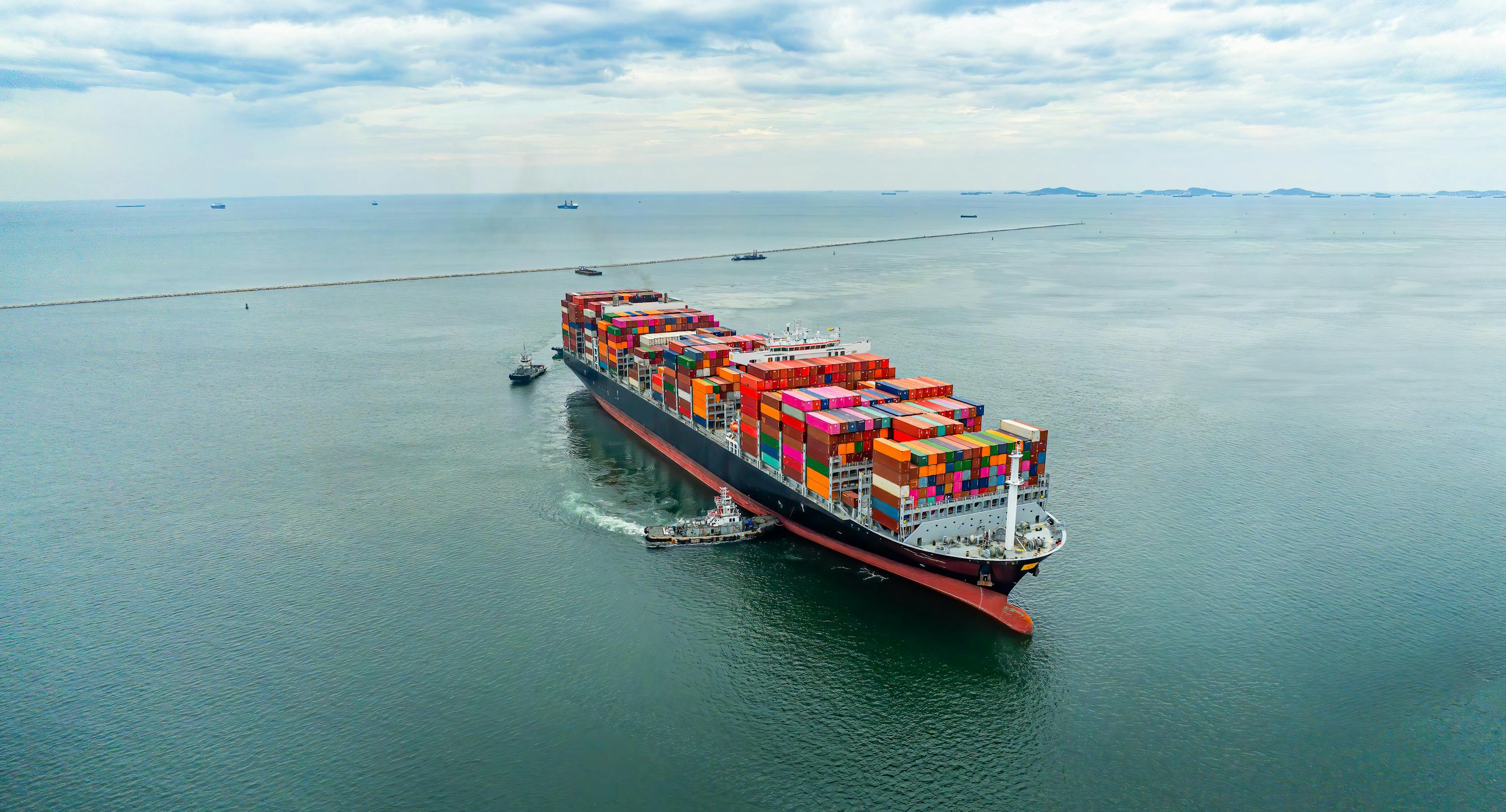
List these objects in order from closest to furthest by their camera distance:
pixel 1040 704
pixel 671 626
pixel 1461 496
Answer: pixel 1040 704, pixel 671 626, pixel 1461 496

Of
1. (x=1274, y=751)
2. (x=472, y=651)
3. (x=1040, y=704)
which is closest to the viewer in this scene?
(x=1274, y=751)

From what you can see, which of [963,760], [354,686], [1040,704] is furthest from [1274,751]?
[354,686]

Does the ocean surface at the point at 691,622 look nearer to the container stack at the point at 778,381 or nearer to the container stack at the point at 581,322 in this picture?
the container stack at the point at 778,381

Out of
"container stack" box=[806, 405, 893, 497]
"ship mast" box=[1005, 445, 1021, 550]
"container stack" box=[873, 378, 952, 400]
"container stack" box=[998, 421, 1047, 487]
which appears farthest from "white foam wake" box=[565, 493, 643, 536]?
"container stack" box=[998, 421, 1047, 487]

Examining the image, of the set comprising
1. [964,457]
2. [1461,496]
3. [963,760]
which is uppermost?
[964,457]

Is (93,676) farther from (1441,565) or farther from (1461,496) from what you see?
(1461,496)

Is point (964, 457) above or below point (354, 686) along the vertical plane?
above

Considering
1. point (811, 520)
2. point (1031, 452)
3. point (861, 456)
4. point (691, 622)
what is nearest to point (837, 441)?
point (861, 456)
